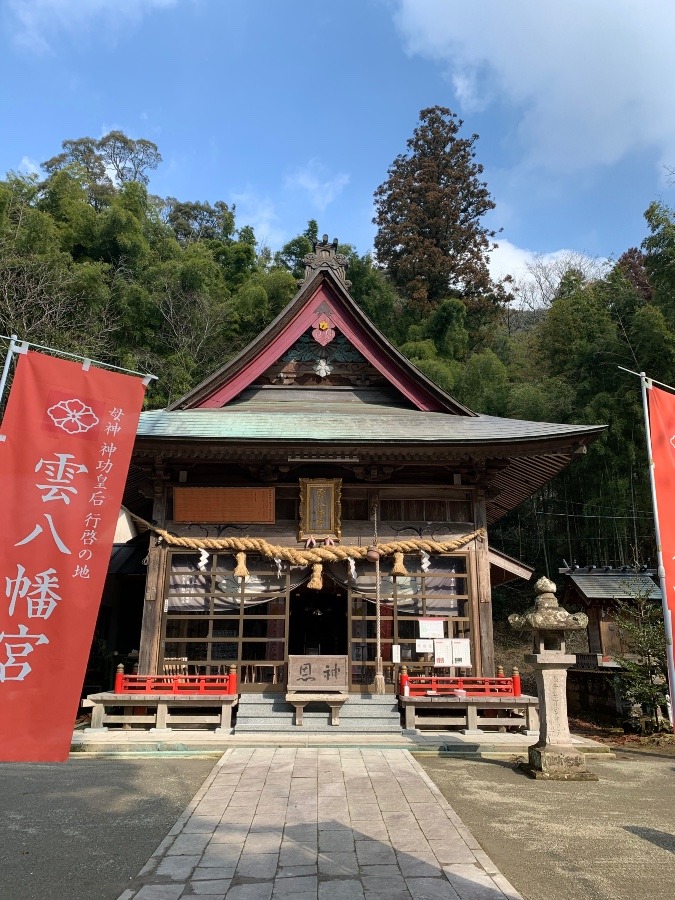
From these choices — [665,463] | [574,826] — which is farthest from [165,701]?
[665,463]

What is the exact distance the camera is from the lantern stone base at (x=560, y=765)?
6.78 m

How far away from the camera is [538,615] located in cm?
761

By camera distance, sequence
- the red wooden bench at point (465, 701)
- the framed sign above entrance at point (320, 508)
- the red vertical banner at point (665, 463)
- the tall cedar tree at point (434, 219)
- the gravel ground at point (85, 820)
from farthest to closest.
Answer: the tall cedar tree at point (434, 219) < the framed sign above entrance at point (320, 508) < the red wooden bench at point (465, 701) < the red vertical banner at point (665, 463) < the gravel ground at point (85, 820)

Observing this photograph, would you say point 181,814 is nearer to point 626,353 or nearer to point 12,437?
point 12,437

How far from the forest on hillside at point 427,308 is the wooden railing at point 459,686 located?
1152cm

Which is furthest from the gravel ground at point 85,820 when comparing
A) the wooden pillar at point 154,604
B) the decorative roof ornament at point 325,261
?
the decorative roof ornament at point 325,261

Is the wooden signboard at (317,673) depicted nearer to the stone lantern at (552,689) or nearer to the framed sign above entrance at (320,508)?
the framed sign above entrance at (320,508)

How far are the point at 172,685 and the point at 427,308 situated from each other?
29984 mm

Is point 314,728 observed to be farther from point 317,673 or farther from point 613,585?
point 613,585

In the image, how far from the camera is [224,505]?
10.7m

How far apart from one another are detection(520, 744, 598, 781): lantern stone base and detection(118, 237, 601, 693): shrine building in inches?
123

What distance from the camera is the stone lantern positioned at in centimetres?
683

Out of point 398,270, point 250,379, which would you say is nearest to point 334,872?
point 250,379

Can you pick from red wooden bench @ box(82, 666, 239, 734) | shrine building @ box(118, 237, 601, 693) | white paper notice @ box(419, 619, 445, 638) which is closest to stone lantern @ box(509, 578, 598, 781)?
white paper notice @ box(419, 619, 445, 638)
